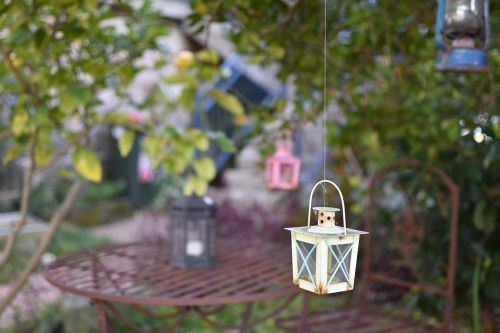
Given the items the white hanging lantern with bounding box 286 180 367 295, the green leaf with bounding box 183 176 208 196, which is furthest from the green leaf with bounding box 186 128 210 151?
the white hanging lantern with bounding box 286 180 367 295

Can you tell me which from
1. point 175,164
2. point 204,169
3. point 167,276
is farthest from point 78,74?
point 167,276

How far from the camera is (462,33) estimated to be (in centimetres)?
198

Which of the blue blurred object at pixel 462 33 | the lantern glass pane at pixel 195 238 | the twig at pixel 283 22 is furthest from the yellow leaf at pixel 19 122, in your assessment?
the blue blurred object at pixel 462 33

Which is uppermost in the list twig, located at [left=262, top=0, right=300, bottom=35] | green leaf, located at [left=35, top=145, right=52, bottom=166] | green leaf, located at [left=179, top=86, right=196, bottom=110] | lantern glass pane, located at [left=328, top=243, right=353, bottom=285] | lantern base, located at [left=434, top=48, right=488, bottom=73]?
twig, located at [left=262, top=0, right=300, bottom=35]

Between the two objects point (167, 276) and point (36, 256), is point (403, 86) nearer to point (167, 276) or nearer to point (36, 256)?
point (167, 276)

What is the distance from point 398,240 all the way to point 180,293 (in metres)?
1.82

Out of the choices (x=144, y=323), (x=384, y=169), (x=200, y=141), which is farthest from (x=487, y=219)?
(x=144, y=323)

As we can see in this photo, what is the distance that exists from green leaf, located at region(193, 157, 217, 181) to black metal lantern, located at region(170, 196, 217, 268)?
114 millimetres

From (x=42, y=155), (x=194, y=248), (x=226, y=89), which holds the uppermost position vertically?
(x=226, y=89)

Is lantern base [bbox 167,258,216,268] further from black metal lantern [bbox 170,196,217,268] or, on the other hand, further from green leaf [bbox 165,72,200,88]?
green leaf [bbox 165,72,200,88]

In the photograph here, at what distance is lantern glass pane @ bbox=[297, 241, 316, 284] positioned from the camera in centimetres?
137

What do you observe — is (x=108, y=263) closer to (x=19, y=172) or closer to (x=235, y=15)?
(x=235, y=15)

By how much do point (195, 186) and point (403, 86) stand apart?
128cm

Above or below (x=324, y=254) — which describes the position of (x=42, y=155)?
above
